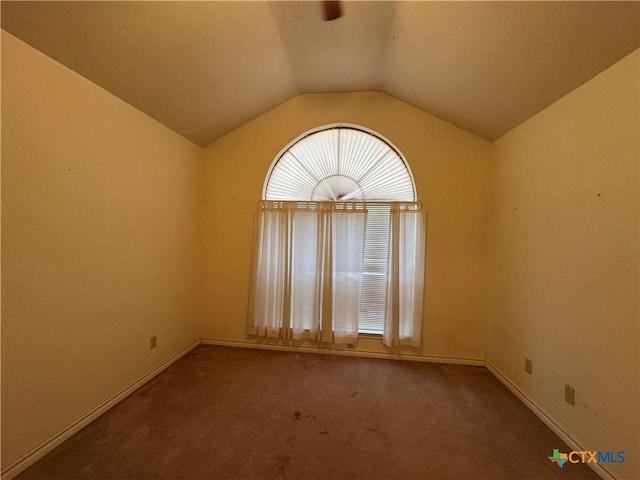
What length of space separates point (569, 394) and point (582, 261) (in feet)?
2.74

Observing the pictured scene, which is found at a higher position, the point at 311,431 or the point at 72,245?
the point at 72,245

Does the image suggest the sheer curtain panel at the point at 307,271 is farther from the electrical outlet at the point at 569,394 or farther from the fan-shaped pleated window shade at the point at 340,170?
the electrical outlet at the point at 569,394

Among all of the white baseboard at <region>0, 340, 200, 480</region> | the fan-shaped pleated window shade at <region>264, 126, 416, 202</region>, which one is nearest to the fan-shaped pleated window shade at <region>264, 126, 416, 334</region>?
the fan-shaped pleated window shade at <region>264, 126, 416, 202</region>

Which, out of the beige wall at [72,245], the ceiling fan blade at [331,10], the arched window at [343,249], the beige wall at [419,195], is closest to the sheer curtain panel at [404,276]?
the arched window at [343,249]

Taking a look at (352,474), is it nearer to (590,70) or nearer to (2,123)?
(2,123)

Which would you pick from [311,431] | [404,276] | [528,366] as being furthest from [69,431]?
[528,366]

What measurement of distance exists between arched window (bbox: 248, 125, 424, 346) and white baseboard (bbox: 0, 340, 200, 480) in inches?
43.1

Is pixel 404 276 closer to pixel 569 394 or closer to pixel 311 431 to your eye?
pixel 569 394

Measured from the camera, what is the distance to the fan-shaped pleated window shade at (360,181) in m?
2.81

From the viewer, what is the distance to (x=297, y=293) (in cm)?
280

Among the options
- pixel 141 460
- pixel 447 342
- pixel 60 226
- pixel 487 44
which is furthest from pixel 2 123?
pixel 447 342

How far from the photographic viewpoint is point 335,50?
2150 millimetres

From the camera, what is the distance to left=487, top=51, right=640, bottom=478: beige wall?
1269mm

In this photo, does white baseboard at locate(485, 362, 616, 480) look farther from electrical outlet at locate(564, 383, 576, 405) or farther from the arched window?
the arched window
